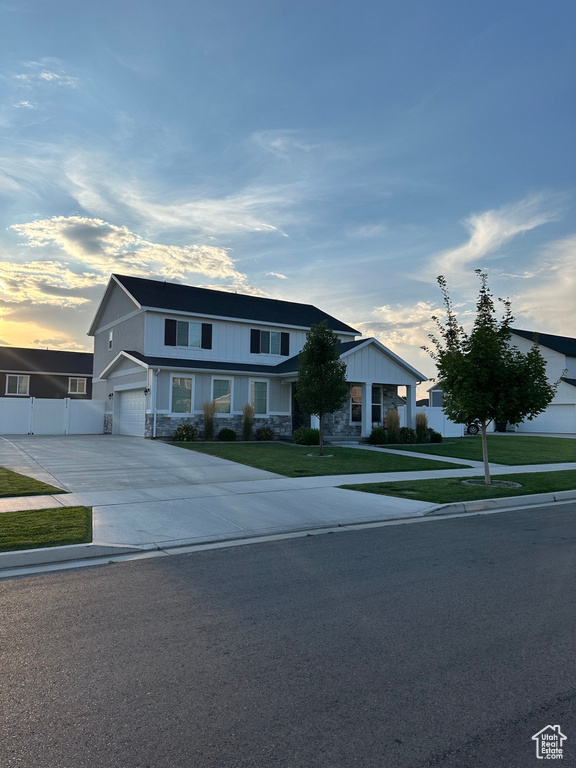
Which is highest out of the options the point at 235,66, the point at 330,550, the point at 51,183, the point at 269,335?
the point at 235,66

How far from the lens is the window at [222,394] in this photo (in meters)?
26.3

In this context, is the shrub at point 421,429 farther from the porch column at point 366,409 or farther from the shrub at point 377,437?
the porch column at point 366,409

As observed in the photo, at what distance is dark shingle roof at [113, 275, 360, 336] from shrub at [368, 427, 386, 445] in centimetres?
774

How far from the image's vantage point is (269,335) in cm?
2973

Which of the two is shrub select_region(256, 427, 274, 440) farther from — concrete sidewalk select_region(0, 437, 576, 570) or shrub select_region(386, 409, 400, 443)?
concrete sidewalk select_region(0, 437, 576, 570)

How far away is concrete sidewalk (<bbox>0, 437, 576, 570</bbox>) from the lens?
8203 mm

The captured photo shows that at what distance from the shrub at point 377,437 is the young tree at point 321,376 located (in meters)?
5.33

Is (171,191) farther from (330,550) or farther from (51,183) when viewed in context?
(330,550)

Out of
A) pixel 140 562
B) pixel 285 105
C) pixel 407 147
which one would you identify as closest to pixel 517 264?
pixel 407 147

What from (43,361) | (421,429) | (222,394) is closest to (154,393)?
(222,394)

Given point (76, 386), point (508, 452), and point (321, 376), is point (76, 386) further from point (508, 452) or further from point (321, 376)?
point (508, 452)

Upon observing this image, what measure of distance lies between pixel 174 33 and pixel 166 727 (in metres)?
15.8

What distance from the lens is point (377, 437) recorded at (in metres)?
25.9

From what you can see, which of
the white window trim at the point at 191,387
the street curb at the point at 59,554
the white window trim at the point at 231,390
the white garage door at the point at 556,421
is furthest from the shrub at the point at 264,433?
the white garage door at the point at 556,421
